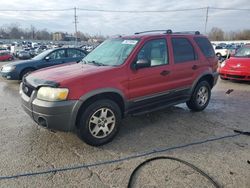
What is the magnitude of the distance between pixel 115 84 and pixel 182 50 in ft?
6.56

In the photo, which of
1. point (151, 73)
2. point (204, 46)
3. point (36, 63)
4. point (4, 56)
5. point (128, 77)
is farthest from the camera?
point (4, 56)

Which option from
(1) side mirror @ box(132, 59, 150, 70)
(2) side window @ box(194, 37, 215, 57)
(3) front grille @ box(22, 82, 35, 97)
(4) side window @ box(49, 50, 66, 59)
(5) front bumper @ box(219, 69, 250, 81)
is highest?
(2) side window @ box(194, 37, 215, 57)

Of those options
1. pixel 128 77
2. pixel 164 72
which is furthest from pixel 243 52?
pixel 128 77

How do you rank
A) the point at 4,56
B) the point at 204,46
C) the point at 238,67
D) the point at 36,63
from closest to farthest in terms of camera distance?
the point at 204,46
the point at 238,67
the point at 36,63
the point at 4,56

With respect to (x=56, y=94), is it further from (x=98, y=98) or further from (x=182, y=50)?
(x=182, y=50)

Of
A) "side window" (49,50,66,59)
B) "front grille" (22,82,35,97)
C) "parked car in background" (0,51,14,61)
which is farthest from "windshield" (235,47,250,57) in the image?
"parked car in background" (0,51,14,61)

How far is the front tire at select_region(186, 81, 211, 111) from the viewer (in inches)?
226

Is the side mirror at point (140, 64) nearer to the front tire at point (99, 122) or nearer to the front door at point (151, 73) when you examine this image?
the front door at point (151, 73)

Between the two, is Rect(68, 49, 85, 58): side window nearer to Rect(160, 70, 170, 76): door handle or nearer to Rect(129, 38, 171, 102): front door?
Rect(129, 38, 171, 102): front door

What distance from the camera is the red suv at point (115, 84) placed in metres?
3.60

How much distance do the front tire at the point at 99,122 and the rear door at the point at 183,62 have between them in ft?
5.28

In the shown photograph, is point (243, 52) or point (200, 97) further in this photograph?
point (243, 52)

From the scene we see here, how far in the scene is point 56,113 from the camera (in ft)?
11.5

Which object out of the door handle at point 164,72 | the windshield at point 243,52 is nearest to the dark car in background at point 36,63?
the door handle at point 164,72
